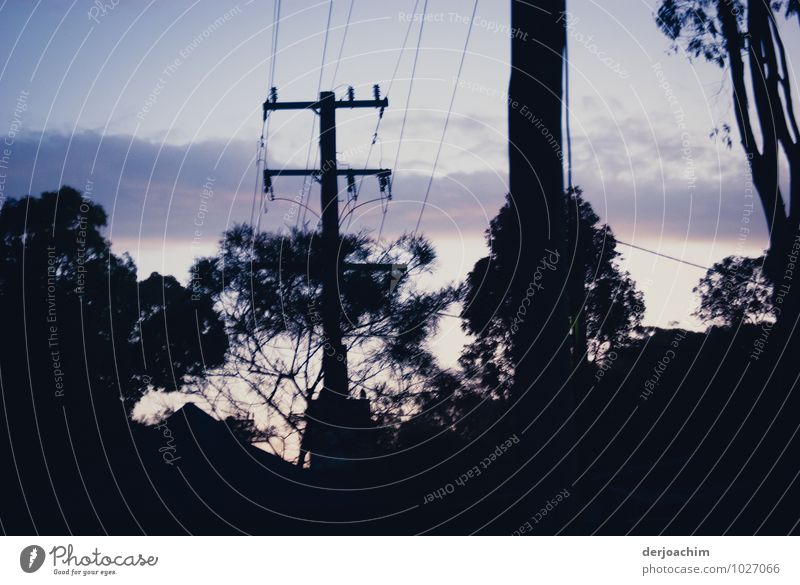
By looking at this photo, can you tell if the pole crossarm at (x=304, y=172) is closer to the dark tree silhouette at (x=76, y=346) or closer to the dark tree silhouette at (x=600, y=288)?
the dark tree silhouette at (x=76, y=346)

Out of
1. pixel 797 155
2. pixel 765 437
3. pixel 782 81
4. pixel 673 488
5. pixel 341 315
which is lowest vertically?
pixel 673 488

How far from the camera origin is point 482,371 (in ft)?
68.4

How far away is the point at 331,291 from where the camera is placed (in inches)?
619

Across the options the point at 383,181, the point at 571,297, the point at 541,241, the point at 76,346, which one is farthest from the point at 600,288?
the point at 541,241

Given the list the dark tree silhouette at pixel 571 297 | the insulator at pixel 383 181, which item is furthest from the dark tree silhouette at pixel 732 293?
the insulator at pixel 383 181

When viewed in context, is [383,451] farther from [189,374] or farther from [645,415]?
[645,415]

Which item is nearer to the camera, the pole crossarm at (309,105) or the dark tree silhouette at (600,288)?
the pole crossarm at (309,105)

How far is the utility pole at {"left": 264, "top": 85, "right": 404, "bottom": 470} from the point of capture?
51.5ft

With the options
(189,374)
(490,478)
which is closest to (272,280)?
(189,374)

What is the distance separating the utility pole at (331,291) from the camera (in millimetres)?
15711

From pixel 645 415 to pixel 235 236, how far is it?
36.1ft

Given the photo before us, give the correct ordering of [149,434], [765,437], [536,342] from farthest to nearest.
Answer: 1. [149,434]
2. [765,437]
3. [536,342]

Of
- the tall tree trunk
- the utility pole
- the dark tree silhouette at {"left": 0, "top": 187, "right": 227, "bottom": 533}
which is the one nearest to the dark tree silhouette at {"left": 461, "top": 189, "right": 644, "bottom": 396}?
the utility pole

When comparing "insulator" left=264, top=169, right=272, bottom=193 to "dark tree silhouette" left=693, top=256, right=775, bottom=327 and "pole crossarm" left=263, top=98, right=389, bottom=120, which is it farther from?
"dark tree silhouette" left=693, top=256, right=775, bottom=327
